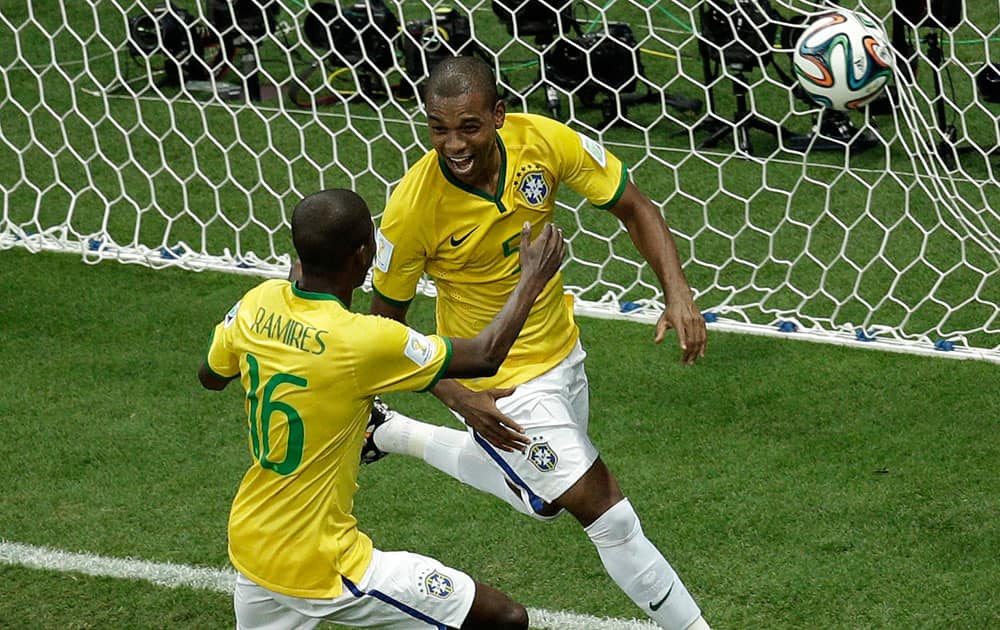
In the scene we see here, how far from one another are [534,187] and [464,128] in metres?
0.41

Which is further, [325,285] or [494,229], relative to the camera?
[494,229]

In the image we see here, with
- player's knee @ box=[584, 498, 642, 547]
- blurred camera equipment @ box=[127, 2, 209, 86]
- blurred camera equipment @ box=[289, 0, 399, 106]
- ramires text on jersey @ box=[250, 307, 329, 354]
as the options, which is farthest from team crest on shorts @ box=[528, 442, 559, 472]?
blurred camera equipment @ box=[289, 0, 399, 106]

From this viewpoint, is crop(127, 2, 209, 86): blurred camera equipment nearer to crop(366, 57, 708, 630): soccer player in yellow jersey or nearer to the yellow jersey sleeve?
crop(366, 57, 708, 630): soccer player in yellow jersey

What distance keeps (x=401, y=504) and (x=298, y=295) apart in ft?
7.35

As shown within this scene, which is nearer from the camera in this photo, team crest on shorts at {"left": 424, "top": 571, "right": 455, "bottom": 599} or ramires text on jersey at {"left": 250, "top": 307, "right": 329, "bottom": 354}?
ramires text on jersey at {"left": 250, "top": 307, "right": 329, "bottom": 354}

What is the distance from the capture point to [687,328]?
14.4ft

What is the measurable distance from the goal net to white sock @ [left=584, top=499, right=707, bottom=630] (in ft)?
9.95

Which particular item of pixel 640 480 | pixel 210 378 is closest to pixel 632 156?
pixel 640 480

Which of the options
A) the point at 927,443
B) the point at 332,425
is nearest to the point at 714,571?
the point at 927,443

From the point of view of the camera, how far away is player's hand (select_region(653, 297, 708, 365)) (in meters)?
4.36

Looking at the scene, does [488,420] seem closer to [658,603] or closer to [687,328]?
[687,328]

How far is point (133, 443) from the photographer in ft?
20.7

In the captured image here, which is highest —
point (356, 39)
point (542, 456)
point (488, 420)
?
point (488, 420)

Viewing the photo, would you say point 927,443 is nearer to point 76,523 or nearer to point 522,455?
point 522,455
